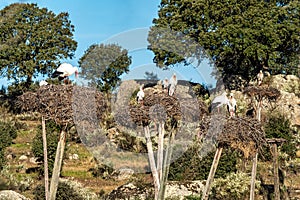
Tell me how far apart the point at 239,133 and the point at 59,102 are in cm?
311

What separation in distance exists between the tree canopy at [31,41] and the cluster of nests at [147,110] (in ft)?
73.1

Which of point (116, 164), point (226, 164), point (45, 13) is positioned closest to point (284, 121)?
point (226, 164)

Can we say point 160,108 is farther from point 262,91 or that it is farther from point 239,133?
point 262,91

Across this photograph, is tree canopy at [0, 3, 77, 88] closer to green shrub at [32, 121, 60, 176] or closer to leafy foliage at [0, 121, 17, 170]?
leafy foliage at [0, 121, 17, 170]

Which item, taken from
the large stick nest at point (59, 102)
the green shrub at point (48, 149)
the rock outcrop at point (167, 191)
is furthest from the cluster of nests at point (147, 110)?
the green shrub at point (48, 149)

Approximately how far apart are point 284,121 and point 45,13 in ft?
60.3

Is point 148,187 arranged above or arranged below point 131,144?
below

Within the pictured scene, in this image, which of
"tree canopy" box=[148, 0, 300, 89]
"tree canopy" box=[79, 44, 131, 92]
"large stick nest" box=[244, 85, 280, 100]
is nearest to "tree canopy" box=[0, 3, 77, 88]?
"tree canopy" box=[148, 0, 300, 89]

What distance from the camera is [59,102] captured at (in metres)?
9.62

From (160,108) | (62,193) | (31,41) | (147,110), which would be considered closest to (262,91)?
(160,108)

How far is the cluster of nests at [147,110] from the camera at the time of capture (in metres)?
9.53

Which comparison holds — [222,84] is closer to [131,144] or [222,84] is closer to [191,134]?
[131,144]

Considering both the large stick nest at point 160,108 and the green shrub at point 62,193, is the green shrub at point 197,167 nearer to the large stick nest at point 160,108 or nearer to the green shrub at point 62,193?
the green shrub at point 62,193

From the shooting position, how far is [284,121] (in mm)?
21000
